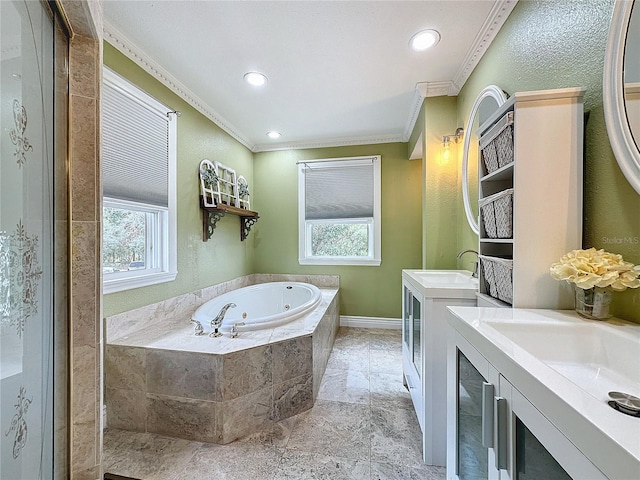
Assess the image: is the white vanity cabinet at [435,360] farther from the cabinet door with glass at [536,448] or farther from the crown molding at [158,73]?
the crown molding at [158,73]

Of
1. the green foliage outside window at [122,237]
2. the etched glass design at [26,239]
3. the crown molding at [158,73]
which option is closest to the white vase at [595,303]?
the etched glass design at [26,239]

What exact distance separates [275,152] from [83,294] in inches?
120

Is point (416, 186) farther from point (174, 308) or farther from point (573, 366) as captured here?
point (174, 308)

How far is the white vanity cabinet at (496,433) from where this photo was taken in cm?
45

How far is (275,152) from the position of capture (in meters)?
3.60

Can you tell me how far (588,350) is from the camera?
72 cm

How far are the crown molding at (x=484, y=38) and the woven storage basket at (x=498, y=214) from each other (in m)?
1.13

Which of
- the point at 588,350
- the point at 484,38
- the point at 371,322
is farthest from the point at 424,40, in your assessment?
the point at 371,322

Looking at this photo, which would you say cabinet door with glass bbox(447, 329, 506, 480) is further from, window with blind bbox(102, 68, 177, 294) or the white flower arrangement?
window with blind bbox(102, 68, 177, 294)

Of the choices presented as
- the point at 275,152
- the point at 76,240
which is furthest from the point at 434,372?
the point at 275,152

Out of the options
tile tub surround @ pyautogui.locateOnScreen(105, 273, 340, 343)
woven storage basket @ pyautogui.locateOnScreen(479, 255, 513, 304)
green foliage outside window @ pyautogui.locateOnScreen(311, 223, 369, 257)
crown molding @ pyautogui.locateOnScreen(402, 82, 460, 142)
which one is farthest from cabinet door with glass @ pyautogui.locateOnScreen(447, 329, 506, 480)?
green foliage outside window @ pyautogui.locateOnScreen(311, 223, 369, 257)

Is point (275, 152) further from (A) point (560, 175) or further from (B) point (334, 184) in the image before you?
(A) point (560, 175)

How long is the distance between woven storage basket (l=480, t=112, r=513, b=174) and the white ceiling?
0.88m

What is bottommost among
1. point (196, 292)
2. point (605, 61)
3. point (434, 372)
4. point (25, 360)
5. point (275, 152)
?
point (434, 372)
